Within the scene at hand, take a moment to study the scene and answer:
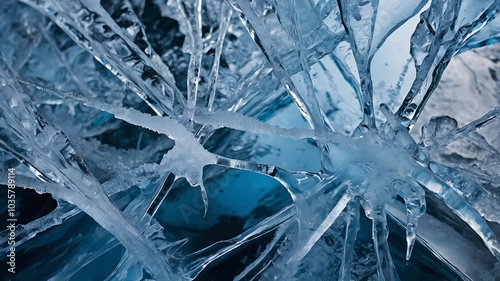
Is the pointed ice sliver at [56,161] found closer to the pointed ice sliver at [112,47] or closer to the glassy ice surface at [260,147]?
the glassy ice surface at [260,147]

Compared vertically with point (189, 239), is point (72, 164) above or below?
above

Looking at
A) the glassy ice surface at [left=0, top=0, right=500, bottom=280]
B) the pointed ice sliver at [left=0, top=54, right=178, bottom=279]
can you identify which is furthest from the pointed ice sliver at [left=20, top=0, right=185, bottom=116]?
the pointed ice sliver at [left=0, top=54, right=178, bottom=279]

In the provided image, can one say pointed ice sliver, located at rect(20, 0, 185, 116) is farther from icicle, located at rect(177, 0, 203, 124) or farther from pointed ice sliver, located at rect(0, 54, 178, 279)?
pointed ice sliver, located at rect(0, 54, 178, 279)

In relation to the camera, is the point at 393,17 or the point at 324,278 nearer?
the point at 324,278

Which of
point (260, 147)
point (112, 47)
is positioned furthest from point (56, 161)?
point (260, 147)

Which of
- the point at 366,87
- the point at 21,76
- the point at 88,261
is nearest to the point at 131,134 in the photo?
the point at 21,76

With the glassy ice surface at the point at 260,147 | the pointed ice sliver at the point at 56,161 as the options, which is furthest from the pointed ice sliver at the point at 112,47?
the pointed ice sliver at the point at 56,161

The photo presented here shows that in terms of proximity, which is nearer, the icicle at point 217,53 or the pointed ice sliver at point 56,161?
the pointed ice sliver at point 56,161

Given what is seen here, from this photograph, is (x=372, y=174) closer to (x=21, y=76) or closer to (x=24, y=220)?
(x=24, y=220)
